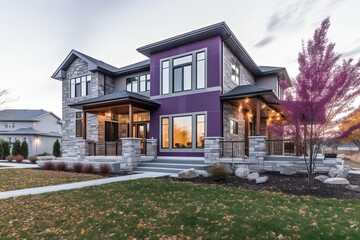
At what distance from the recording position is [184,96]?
45.0 feet

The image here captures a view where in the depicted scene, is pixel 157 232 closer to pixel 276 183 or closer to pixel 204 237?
pixel 204 237

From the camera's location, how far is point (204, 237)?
3.79 metres

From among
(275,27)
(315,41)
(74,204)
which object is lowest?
(74,204)

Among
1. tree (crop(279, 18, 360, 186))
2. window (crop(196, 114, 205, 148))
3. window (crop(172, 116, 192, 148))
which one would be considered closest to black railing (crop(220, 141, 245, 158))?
window (crop(196, 114, 205, 148))

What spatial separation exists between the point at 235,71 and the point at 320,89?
851cm

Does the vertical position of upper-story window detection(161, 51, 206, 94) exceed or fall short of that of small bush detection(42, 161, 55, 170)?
it exceeds it

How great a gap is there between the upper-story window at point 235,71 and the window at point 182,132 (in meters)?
3.93

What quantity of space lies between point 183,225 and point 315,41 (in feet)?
20.6

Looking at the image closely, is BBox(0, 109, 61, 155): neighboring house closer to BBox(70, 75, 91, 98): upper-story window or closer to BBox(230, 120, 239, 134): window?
BBox(70, 75, 91, 98): upper-story window

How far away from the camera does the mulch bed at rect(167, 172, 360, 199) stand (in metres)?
6.44

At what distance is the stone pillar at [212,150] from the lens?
11.2 m

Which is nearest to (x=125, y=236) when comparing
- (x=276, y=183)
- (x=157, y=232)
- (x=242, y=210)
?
(x=157, y=232)

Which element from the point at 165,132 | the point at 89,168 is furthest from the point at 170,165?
the point at 89,168

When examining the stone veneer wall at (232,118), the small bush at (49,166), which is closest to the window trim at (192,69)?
the stone veneer wall at (232,118)
